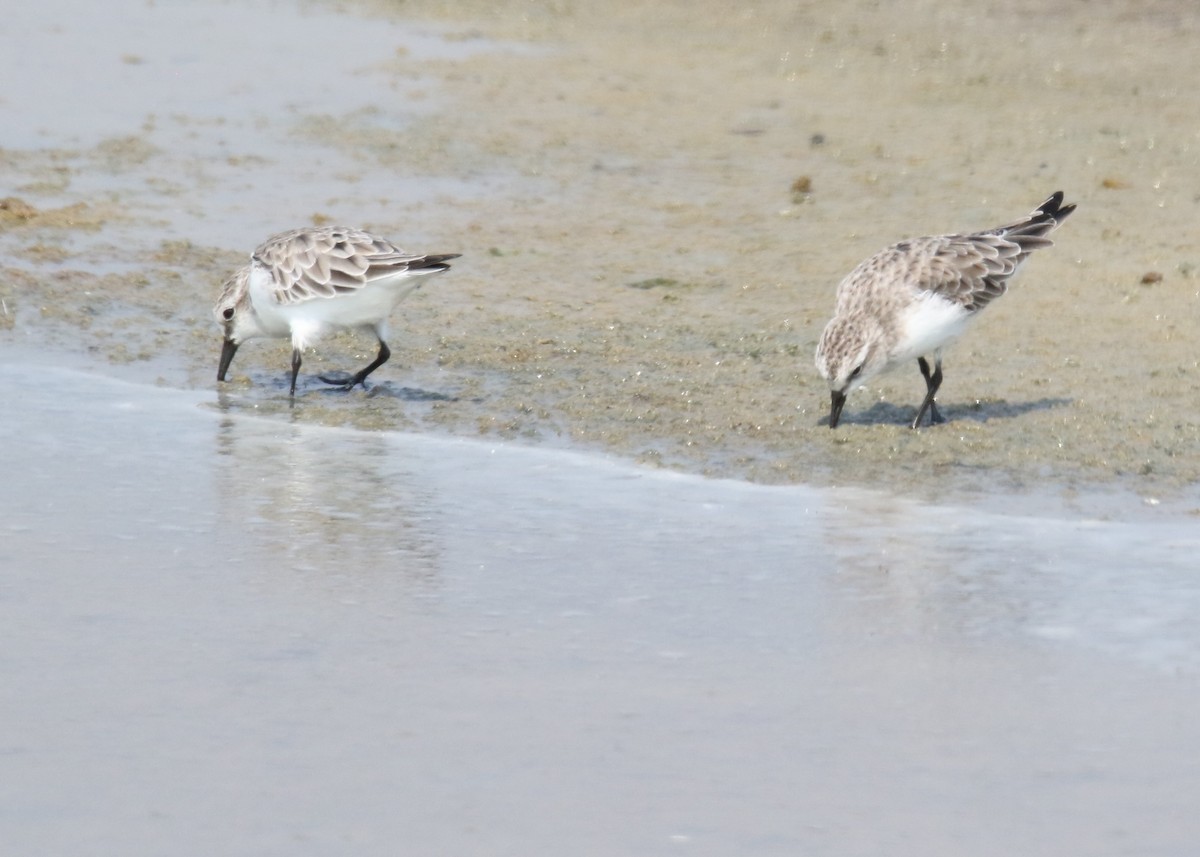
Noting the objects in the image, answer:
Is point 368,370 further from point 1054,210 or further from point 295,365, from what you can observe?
point 1054,210

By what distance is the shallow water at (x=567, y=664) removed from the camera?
14.3 feet

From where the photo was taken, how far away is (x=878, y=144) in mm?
13828

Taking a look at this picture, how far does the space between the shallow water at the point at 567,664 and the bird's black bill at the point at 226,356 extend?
1.63m

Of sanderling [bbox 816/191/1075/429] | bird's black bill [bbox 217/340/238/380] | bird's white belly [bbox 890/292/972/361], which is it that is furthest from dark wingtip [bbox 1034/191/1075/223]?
bird's black bill [bbox 217/340/238/380]

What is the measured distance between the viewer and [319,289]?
30.3 feet

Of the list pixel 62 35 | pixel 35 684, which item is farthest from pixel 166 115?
pixel 35 684

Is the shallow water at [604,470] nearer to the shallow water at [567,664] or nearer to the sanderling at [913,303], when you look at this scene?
the shallow water at [567,664]

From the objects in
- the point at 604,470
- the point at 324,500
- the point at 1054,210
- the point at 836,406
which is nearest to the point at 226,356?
the point at 324,500

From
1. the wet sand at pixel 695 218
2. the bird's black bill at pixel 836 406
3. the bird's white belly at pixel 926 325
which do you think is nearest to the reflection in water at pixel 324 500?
the wet sand at pixel 695 218

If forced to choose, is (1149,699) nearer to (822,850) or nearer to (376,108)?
(822,850)

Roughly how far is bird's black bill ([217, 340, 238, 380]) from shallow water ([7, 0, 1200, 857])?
0.64ft

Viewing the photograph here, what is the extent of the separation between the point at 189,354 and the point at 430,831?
6108 millimetres

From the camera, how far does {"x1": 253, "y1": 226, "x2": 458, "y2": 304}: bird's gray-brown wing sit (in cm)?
918

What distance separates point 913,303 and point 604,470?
5.78 feet
